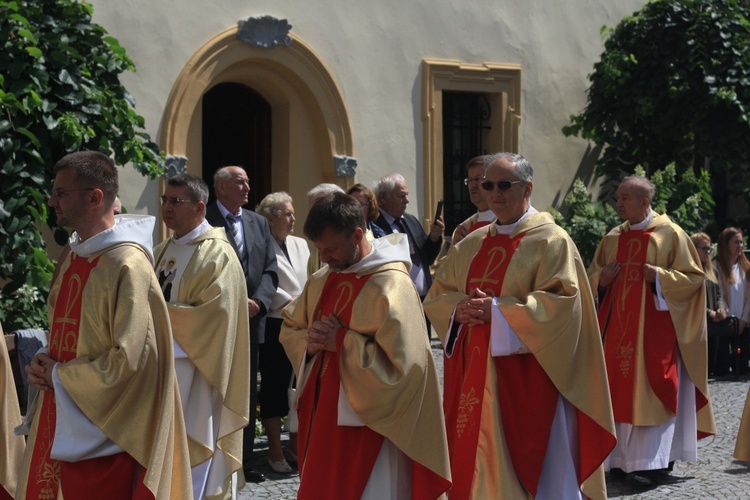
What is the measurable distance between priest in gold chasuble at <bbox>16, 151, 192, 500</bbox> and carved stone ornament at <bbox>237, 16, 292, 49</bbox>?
22.3 ft

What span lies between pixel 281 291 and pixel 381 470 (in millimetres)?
2876

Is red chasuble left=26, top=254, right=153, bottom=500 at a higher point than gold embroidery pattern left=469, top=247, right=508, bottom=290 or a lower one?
lower

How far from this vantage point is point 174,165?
10.3m

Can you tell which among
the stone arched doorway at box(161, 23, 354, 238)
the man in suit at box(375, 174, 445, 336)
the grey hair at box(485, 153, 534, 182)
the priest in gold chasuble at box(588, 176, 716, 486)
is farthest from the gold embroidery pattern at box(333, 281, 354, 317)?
the stone arched doorway at box(161, 23, 354, 238)

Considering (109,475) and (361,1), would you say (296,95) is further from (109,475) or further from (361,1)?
(109,475)

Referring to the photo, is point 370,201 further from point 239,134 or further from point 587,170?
point 587,170

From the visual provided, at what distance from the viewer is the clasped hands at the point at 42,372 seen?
416cm

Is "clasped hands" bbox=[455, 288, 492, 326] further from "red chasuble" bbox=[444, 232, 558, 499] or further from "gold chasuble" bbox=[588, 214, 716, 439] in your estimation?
"gold chasuble" bbox=[588, 214, 716, 439]

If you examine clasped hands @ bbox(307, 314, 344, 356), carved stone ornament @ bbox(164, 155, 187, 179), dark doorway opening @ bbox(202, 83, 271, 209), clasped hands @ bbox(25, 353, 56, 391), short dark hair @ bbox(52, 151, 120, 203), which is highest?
dark doorway opening @ bbox(202, 83, 271, 209)

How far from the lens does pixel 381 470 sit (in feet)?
15.1

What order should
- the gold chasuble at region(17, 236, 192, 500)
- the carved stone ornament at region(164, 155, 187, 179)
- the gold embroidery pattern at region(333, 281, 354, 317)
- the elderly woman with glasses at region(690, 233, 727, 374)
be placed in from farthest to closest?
1. the elderly woman with glasses at region(690, 233, 727, 374)
2. the carved stone ornament at region(164, 155, 187, 179)
3. the gold embroidery pattern at region(333, 281, 354, 317)
4. the gold chasuble at region(17, 236, 192, 500)

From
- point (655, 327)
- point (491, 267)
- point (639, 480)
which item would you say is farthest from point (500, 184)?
point (639, 480)

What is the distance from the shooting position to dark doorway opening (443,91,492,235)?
12797mm

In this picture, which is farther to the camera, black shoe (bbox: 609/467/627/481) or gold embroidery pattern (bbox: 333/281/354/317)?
black shoe (bbox: 609/467/627/481)
